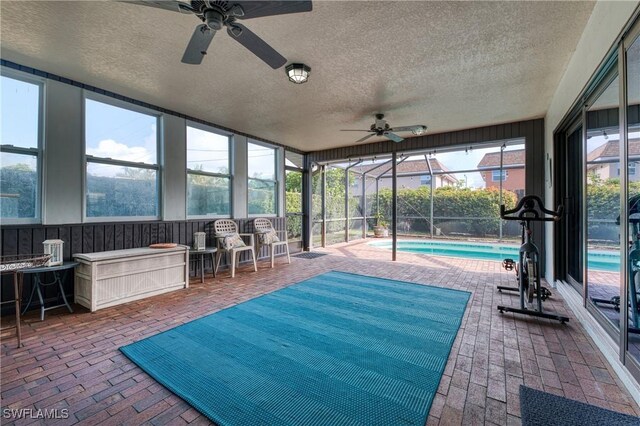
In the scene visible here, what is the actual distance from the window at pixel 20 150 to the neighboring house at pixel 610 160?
5.78 m

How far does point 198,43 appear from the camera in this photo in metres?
2.06

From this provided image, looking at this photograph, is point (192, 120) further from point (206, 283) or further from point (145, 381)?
point (145, 381)

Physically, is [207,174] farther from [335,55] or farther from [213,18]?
[213,18]

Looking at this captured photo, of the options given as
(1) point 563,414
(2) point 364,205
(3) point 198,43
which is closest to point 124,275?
(3) point 198,43

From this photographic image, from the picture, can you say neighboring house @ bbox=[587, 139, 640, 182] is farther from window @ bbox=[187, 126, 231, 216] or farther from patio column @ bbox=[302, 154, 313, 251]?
patio column @ bbox=[302, 154, 313, 251]

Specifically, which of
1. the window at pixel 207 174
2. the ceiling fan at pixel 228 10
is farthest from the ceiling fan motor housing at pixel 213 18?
the window at pixel 207 174

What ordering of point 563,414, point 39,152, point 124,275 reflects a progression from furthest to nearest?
point 124,275 → point 39,152 → point 563,414

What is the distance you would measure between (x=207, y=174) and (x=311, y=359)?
4.17 meters

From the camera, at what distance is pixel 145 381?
1.84 meters

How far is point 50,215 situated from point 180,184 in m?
1.72

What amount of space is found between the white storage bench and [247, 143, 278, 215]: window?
8.08 feet

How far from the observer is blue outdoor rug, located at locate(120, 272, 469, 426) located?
5.17 ft

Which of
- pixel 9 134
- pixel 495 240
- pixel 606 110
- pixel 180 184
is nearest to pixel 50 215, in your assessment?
pixel 9 134

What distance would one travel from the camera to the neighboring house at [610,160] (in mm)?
1893
